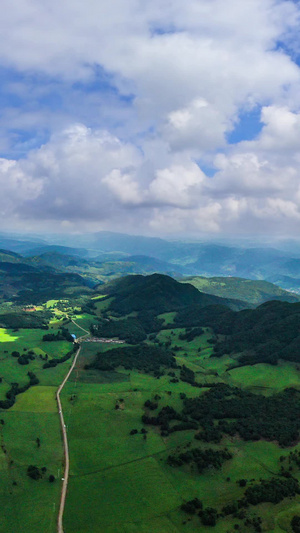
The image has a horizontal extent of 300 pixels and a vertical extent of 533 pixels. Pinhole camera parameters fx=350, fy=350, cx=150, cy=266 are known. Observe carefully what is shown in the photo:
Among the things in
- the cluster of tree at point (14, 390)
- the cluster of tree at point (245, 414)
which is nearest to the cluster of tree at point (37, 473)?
the cluster of tree at point (14, 390)

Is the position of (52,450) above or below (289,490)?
below

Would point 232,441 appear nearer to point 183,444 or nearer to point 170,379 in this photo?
point 183,444

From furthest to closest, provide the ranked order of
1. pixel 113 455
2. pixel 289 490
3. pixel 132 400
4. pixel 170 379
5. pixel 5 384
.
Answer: pixel 170 379, pixel 5 384, pixel 132 400, pixel 113 455, pixel 289 490

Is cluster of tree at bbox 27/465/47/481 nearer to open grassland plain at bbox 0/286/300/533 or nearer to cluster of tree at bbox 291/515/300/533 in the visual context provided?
open grassland plain at bbox 0/286/300/533

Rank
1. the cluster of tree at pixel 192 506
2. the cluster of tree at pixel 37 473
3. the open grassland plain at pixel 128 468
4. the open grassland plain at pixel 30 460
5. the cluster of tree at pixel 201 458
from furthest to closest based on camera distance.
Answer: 1. the cluster of tree at pixel 201 458
2. the cluster of tree at pixel 37 473
3. the cluster of tree at pixel 192 506
4. the open grassland plain at pixel 30 460
5. the open grassland plain at pixel 128 468

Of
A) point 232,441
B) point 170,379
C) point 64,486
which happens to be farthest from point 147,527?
point 170,379

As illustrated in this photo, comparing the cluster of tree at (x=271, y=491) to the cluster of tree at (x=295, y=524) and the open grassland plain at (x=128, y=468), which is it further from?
the cluster of tree at (x=295, y=524)
